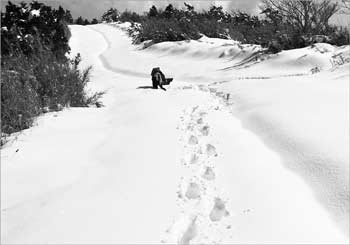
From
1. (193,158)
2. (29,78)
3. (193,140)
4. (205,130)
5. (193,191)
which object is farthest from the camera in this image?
(29,78)

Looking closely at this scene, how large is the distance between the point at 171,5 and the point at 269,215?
77.5ft

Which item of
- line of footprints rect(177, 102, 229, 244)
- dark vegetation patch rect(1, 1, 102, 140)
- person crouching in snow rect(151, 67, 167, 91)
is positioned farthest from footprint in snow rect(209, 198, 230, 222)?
Answer: person crouching in snow rect(151, 67, 167, 91)

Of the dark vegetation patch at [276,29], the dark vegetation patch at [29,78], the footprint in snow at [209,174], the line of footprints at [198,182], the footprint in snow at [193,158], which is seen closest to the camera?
the line of footprints at [198,182]

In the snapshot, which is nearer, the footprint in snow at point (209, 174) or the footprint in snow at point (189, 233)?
the footprint in snow at point (189, 233)

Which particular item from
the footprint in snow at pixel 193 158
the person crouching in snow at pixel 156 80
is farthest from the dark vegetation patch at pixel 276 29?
the footprint in snow at pixel 193 158

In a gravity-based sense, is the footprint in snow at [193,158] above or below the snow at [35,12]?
below

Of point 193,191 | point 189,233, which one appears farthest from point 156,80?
point 189,233

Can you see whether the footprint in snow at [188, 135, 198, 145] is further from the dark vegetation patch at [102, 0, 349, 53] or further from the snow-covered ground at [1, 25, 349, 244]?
the dark vegetation patch at [102, 0, 349, 53]

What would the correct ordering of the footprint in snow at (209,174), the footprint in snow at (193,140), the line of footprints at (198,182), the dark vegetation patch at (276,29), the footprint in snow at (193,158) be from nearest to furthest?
the line of footprints at (198,182) → the footprint in snow at (209,174) → the footprint in snow at (193,158) → the footprint in snow at (193,140) → the dark vegetation patch at (276,29)

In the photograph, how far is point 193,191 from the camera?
302 centimetres

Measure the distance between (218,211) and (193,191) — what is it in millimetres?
307

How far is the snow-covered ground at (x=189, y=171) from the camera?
253 centimetres

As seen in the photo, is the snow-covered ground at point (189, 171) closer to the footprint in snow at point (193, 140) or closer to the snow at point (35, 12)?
the footprint in snow at point (193, 140)

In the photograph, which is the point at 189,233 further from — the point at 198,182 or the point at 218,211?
the point at 198,182
